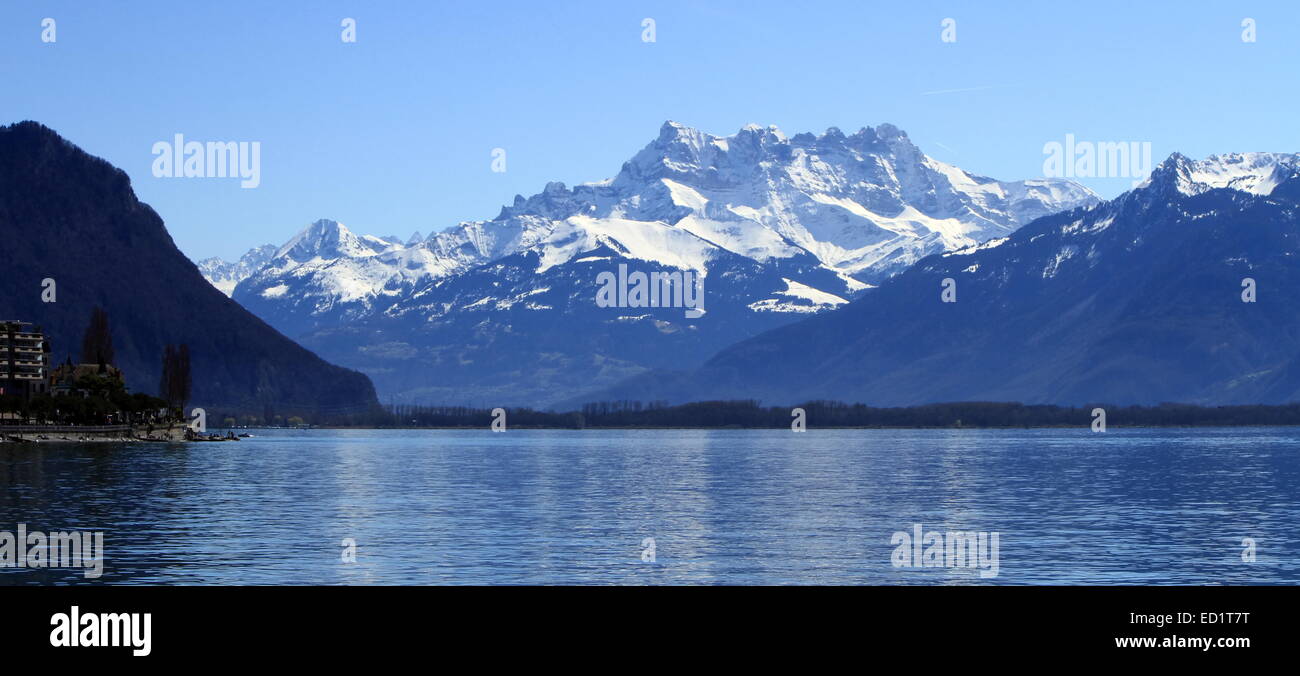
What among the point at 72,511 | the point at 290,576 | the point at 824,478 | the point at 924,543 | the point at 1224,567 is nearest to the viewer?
the point at 290,576

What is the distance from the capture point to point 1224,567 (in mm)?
82438

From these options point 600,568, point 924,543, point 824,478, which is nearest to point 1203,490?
point 824,478

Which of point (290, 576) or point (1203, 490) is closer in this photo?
point (290, 576)

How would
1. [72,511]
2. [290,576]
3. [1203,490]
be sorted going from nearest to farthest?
[290,576], [72,511], [1203,490]
